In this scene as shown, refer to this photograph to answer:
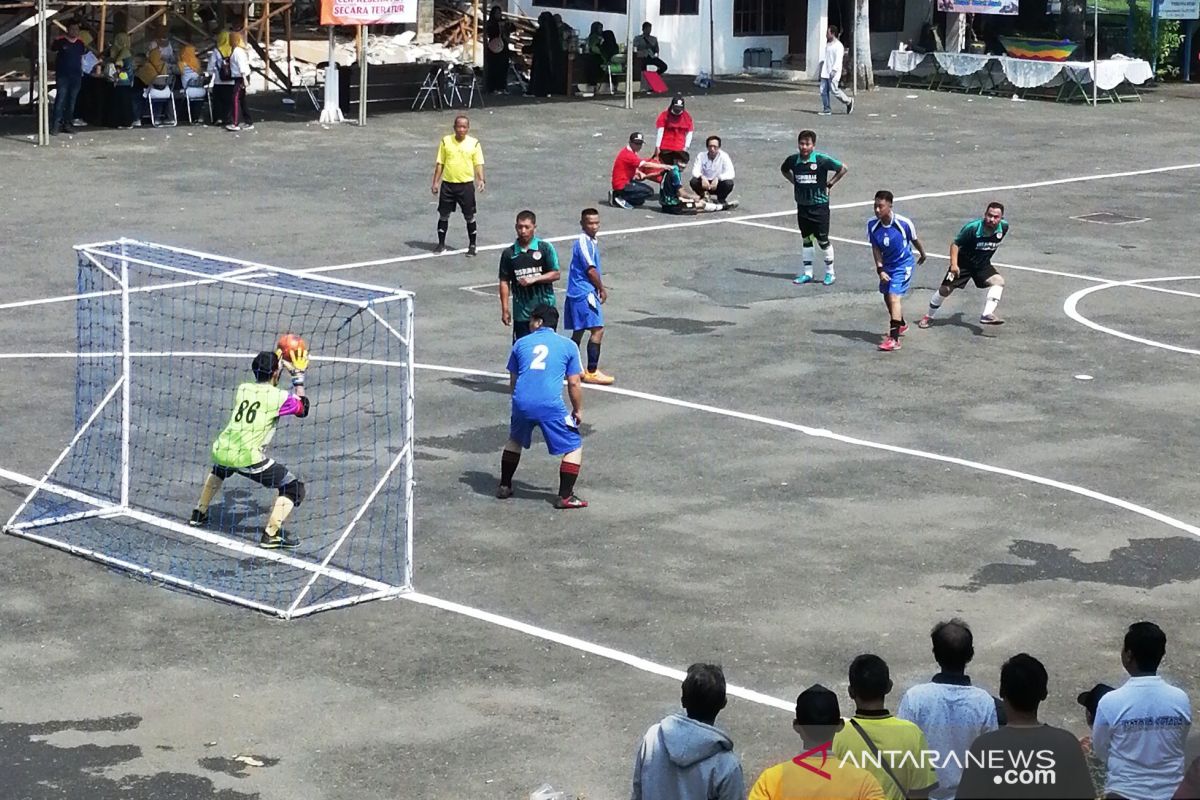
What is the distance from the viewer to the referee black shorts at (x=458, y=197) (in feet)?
84.8

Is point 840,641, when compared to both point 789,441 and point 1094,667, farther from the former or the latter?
point 789,441

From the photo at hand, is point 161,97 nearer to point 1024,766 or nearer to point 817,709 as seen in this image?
point 817,709

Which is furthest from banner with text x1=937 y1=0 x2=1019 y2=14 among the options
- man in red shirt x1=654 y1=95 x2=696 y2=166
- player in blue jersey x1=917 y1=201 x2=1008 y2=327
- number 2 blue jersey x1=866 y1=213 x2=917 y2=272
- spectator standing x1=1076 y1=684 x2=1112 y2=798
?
spectator standing x1=1076 y1=684 x2=1112 y2=798

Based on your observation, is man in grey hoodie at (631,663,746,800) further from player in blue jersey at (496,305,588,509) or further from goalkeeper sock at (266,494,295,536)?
player in blue jersey at (496,305,588,509)

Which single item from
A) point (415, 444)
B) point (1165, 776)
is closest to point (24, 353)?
point (415, 444)

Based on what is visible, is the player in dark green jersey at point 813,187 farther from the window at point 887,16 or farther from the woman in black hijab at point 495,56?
the window at point 887,16

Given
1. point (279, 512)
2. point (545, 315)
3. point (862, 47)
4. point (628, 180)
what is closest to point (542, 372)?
point (545, 315)

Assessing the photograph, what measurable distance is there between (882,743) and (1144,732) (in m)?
1.44

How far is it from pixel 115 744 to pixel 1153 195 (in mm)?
25993

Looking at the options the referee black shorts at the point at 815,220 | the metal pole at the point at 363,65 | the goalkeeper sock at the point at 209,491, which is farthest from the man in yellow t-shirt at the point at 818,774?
the metal pole at the point at 363,65

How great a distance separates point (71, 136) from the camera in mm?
36094

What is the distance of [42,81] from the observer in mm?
33250

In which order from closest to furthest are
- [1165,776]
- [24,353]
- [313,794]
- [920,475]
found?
[1165,776] < [313,794] < [920,475] < [24,353]

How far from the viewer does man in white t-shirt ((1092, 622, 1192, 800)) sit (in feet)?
27.4
